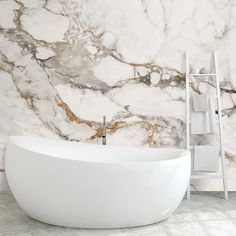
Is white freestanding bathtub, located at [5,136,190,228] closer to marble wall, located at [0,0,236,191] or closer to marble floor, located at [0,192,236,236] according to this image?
marble floor, located at [0,192,236,236]

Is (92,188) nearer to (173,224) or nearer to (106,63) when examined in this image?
(173,224)

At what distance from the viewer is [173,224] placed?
11.3 feet

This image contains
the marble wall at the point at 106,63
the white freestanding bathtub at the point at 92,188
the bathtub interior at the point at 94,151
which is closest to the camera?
the white freestanding bathtub at the point at 92,188

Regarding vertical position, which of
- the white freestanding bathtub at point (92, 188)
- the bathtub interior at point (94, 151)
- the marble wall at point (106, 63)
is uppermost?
the marble wall at point (106, 63)

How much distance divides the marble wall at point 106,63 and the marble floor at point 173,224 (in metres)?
0.72

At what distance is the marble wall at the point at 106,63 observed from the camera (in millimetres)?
A: 4289

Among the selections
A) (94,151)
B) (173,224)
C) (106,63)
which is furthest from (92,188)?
(106,63)

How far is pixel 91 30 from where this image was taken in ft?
14.2

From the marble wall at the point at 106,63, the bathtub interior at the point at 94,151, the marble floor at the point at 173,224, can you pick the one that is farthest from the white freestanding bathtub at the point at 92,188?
the marble wall at the point at 106,63

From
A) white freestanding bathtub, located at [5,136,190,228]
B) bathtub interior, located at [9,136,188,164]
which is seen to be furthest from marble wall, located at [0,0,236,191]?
white freestanding bathtub, located at [5,136,190,228]

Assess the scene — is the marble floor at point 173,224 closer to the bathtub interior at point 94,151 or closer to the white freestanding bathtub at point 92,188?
the white freestanding bathtub at point 92,188

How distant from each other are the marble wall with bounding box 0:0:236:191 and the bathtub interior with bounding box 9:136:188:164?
0.93 feet

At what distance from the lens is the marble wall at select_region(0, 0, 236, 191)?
4289 mm

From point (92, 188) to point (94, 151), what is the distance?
3.32 feet
